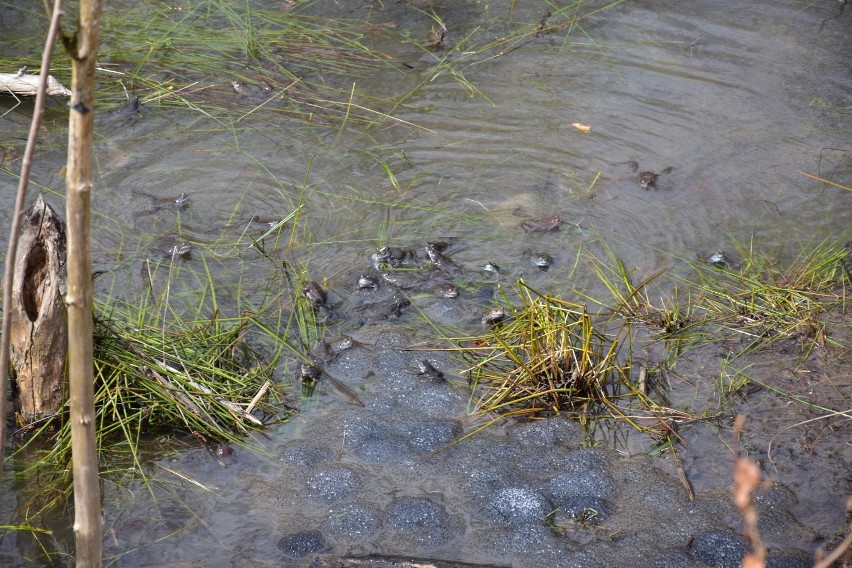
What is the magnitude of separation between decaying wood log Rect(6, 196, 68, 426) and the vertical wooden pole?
1443mm

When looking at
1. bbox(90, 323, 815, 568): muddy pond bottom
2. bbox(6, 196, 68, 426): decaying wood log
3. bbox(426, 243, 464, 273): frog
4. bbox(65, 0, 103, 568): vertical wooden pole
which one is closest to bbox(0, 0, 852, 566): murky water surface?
bbox(90, 323, 815, 568): muddy pond bottom

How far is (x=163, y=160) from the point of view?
17.6 feet

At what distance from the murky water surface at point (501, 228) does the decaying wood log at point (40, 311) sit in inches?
17.5

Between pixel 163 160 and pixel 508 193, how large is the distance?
214cm

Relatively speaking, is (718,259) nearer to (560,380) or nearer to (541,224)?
(541,224)

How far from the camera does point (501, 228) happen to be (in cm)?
496

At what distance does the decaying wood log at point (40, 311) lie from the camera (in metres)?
3.17

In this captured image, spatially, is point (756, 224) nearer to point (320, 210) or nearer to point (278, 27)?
point (320, 210)

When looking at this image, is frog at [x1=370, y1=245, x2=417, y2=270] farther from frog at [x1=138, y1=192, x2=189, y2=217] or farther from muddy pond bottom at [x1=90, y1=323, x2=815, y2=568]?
frog at [x1=138, y1=192, x2=189, y2=217]

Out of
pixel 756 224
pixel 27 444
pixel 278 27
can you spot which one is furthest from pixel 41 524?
pixel 278 27

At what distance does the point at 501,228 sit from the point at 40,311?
8.49ft

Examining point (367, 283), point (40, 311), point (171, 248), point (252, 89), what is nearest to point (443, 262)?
point (367, 283)

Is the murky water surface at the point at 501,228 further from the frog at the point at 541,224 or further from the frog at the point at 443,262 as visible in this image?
the frog at the point at 443,262

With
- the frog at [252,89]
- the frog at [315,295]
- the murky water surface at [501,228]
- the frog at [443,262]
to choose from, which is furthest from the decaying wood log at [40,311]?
the frog at [252,89]
